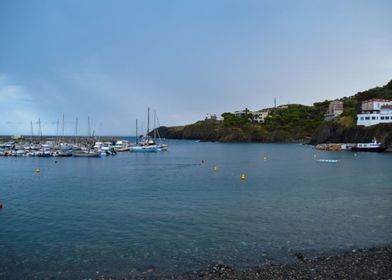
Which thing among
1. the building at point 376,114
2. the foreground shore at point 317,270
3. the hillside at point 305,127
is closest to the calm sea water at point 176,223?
the foreground shore at point 317,270

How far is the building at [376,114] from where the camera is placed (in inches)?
4338

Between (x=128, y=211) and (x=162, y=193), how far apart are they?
331 inches

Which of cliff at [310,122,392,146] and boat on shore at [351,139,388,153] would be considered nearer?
boat on shore at [351,139,388,153]

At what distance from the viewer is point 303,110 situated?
19975cm

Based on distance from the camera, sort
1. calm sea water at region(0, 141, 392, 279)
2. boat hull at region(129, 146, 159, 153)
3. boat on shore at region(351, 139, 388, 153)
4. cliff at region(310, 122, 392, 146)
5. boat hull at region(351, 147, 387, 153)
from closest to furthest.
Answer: calm sea water at region(0, 141, 392, 279) < boat hull at region(351, 147, 387, 153) < boat on shore at region(351, 139, 388, 153) < cliff at region(310, 122, 392, 146) < boat hull at region(129, 146, 159, 153)

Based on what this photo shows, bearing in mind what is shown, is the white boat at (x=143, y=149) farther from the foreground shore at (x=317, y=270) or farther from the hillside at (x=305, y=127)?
the foreground shore at (x=317, y=270)

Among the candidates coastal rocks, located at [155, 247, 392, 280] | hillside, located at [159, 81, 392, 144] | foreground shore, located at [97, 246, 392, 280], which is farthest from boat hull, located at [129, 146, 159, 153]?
coastal rocks, located at [155, 247, 392, 280]

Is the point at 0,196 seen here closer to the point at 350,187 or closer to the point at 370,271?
the point at 370,271

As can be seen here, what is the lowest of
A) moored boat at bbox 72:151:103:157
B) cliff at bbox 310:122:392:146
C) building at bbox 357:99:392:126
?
moored boat at bbox 72:151:103:157

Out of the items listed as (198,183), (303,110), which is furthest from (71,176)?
(303,110)

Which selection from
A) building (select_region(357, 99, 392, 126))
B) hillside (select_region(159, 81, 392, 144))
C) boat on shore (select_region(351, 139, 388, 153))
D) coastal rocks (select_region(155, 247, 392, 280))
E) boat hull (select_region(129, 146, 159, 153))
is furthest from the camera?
hillside (select_region(159, 81, 392, 144))

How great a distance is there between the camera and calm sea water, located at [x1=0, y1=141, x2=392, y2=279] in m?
16.8

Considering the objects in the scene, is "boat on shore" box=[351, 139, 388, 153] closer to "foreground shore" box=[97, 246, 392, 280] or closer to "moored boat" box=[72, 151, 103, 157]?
"moored boat" box=[72, 151, 103, 157]

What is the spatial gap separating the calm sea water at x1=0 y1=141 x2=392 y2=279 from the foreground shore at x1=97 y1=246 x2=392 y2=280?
1.09m
